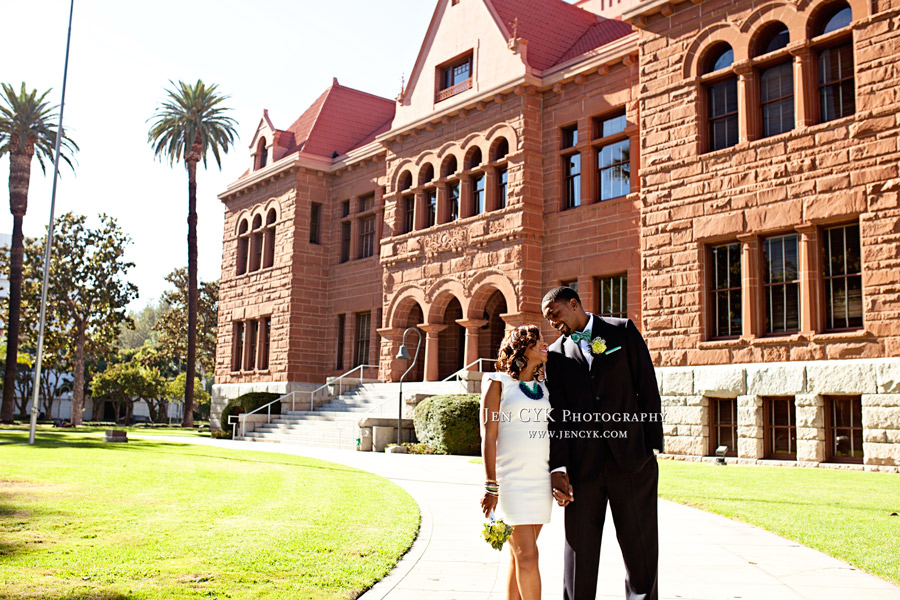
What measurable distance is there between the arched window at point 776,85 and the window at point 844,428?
5826 millimetres

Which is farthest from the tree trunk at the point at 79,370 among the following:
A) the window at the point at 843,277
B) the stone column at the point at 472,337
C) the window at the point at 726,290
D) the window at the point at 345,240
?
the window at the point at 843,277

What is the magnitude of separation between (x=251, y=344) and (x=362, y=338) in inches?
261

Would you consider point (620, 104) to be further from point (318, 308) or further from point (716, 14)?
point (318, 308)

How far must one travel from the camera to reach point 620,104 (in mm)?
21438

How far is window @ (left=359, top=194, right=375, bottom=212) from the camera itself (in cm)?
3222

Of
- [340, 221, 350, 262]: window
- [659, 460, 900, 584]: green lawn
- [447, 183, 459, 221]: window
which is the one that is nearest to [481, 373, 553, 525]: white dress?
[659, 460, 900, 584]: green lawn

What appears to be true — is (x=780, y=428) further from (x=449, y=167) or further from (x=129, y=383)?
(x=129, y=383)

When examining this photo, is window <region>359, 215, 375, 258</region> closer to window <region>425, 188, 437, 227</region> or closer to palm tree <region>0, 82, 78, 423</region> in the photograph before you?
window <region>425, 188, 437, 227</region>

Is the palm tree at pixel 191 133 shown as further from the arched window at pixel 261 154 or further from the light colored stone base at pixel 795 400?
the light colored stone base at pixel 795 400

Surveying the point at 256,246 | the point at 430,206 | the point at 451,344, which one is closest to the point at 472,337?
the point at 451,344

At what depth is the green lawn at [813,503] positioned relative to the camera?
7.29 metres

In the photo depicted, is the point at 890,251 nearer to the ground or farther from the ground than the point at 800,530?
farther from the ground

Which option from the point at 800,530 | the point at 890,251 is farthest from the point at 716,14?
the point at 800,530

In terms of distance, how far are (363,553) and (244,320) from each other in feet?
99.7
